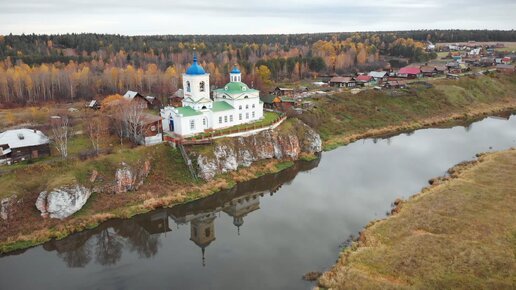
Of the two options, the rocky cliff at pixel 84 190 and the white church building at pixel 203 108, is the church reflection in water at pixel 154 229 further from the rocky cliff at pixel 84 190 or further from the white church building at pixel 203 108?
the white church building at pixel 203 108

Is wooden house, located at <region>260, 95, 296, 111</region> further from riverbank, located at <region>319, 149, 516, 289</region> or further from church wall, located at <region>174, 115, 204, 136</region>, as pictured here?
riverbank, located at <region>319, 149, 516, 289</region>

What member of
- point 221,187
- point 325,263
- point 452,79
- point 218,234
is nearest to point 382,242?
point 325,263

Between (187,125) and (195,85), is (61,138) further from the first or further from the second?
(195,85)

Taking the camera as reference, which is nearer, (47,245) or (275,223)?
(47,245)

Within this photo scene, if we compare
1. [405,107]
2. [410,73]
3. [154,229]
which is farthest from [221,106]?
[410,73]

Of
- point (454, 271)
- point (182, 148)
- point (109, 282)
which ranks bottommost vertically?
point (109, 282)

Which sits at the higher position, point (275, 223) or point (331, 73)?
point (331, 73)

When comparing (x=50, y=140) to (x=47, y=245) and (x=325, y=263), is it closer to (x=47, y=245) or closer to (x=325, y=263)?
(x=47, y=245)
